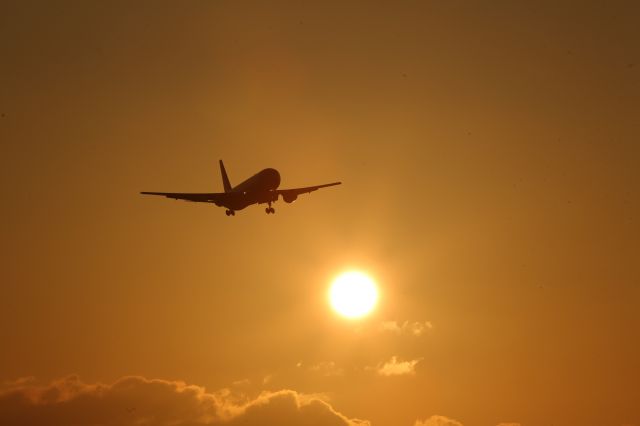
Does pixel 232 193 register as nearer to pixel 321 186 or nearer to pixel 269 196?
pixel 269 196

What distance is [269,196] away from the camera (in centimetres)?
11188

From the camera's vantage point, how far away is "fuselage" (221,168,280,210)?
110062mm

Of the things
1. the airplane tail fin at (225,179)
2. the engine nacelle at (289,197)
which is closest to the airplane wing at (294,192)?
the engine nacelle at (289,197)

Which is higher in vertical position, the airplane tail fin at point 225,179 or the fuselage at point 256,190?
the airplane tail fin at point 225,179

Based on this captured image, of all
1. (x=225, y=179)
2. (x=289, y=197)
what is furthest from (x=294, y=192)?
(x=225, y=179)

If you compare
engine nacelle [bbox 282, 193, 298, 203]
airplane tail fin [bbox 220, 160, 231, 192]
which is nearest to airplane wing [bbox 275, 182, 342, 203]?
engine nacelle [bbox 282, 193, 298, 203]

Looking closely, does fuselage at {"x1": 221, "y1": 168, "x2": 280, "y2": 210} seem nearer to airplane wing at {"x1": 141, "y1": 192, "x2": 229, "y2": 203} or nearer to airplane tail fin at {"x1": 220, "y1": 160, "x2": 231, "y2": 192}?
airplane wing at {"x1": 141, "y1": 192, "x2": 229, "y2": 203}

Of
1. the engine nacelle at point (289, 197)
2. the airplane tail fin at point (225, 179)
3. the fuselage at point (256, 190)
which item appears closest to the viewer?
the fuselage at point (256, 190)

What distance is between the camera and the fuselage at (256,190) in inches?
4333

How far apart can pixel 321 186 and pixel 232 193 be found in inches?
599

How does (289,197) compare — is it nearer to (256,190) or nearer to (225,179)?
(256,190)

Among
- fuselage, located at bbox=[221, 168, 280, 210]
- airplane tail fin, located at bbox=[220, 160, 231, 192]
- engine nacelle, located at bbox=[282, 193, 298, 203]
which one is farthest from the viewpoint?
airplane tail fin, located at bbox=[220, 160, 231, 192]

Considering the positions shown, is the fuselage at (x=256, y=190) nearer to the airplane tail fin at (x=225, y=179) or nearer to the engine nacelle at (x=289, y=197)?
the engine nacelle at (x=289, y=197)

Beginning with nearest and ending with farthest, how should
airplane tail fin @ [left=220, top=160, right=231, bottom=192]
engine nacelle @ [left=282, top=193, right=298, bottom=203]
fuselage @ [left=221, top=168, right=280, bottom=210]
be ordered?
fuselage @ [left=221, top=168, right=280, bottom=210] < engine nacelle @ [left=282, top=193, right=298, bottom=203] < airplane tail fin @ [left=220, top=160, right=231, bottom=192]
